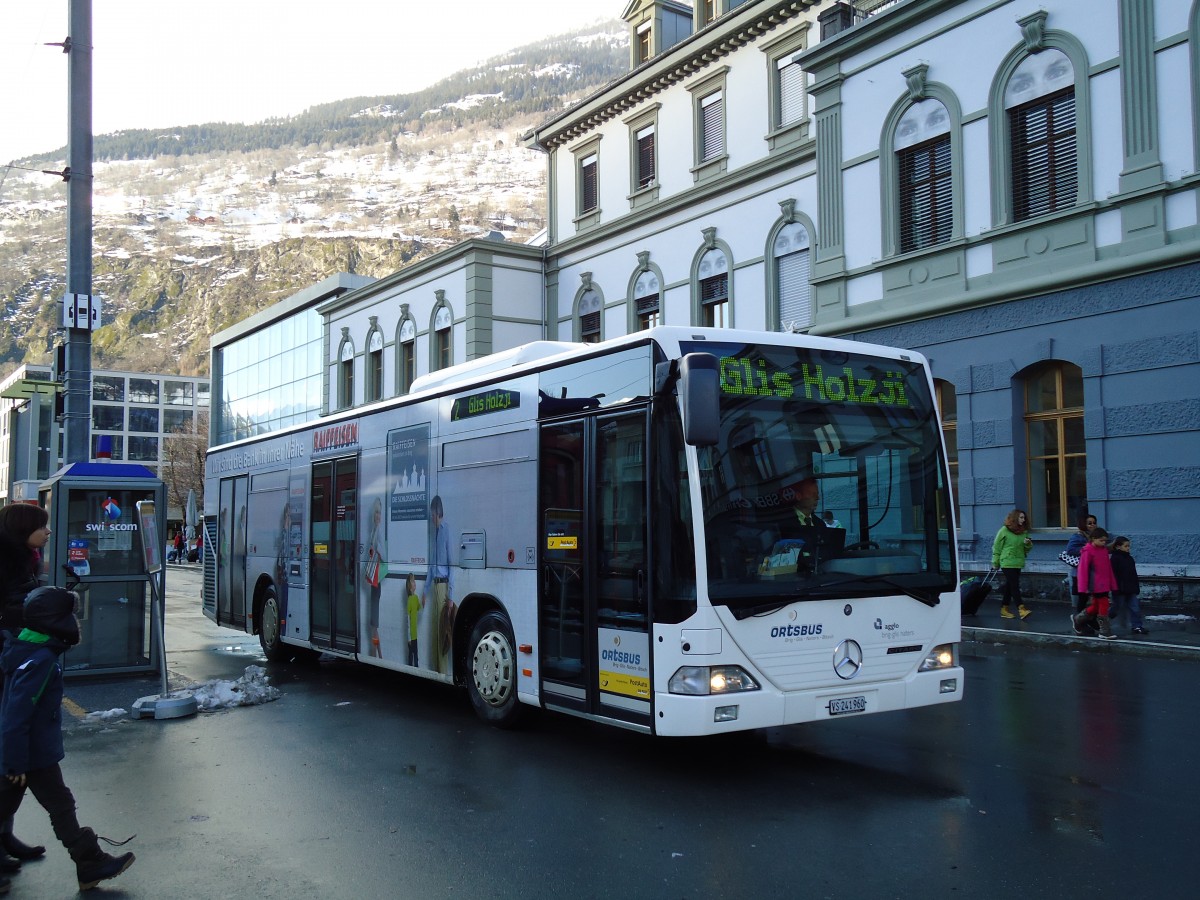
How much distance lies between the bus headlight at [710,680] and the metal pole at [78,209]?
8.40m

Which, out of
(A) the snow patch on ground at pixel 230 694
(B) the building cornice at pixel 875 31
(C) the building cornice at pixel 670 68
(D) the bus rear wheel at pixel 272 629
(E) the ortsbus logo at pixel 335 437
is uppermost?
(C) the building cornice at pixel 670 68

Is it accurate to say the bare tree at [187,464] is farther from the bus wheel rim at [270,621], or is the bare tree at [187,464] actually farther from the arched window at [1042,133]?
the arched window at [1042,133]

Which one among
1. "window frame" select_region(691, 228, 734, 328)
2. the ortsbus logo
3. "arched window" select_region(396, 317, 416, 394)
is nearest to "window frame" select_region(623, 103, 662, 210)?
"window frame" select_region(691, 228, 734, 328)

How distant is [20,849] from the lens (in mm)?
5594

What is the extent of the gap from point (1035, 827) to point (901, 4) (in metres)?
18.2

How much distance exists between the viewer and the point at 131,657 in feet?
40.1

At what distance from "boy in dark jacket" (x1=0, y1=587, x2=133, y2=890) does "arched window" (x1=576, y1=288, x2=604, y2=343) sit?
2728cm

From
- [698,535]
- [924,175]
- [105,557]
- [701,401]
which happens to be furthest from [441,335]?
[701,401]

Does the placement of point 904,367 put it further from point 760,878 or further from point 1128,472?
point 1128,472

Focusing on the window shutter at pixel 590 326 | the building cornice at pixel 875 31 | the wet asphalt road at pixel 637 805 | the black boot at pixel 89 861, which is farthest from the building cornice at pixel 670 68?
the black boot at pixel 89 861

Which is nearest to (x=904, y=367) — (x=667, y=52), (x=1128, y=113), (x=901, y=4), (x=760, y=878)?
(x=760, y=878)

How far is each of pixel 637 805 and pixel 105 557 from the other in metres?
8.16

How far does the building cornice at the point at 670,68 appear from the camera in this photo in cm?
2588

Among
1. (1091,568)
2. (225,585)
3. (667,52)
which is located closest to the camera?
(1091,568)
